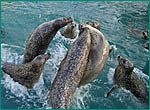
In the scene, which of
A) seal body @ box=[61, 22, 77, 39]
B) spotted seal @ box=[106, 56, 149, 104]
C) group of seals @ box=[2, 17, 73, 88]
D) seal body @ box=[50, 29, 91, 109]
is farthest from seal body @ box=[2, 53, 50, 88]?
seal body @ box=[61, 22, 77, 39]

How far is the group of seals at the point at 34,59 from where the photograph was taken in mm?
5234

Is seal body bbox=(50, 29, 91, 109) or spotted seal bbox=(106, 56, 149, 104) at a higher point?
seal body bbox=(50, 29, 91, 109)

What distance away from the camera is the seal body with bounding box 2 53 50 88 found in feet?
17.1

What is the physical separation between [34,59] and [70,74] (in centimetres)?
106

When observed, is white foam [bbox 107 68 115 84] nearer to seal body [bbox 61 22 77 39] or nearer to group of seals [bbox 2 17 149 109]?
group of seals [bbox 2 17 149 109]

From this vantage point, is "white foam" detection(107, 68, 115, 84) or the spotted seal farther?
"white foam" detection(107, 68, 115, 84)

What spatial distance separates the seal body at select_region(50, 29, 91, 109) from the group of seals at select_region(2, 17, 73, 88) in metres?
0.63

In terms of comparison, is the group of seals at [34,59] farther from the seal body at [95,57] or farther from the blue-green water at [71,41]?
the seal body at [95,57]

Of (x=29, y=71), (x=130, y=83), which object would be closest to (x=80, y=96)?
(x=130, y=83)

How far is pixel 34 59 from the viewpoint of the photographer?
5.27 m

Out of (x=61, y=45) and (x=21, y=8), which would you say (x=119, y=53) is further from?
(x=21, y=8)

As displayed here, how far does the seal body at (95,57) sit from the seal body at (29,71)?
1.05m

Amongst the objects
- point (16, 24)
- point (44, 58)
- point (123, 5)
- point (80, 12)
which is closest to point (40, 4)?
point (80, 12)

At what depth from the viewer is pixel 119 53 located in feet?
26.2
